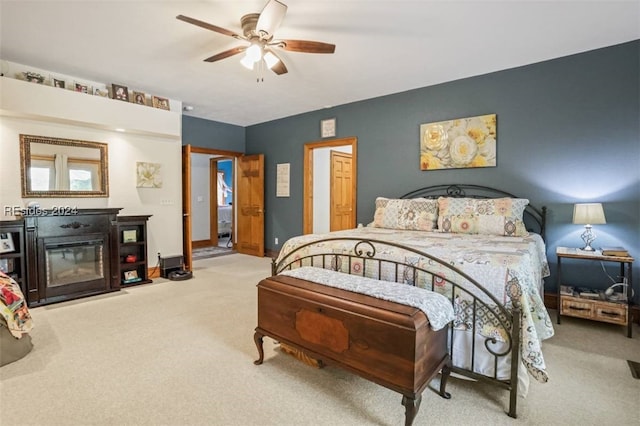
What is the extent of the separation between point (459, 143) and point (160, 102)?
170 inches

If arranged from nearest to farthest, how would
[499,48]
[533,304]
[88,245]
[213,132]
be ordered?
[533,304] < [499,48] < [88,245] < [213,132]

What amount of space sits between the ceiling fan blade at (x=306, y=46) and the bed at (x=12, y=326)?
2.96 m

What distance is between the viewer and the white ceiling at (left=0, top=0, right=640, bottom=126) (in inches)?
103

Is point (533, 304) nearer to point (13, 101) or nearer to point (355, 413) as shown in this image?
point (355, 413)

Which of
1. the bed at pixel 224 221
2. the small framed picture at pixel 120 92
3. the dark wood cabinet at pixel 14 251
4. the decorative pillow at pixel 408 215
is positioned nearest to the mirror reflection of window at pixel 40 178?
the dark wood cabinet at pixel 14 251

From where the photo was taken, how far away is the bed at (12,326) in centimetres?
238

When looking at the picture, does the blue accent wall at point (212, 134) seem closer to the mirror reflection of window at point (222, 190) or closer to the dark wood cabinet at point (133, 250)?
the dark wood cabinet at point (133, 250)

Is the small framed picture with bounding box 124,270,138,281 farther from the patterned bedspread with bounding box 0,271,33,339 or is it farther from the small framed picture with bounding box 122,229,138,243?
the patterned bedspread with bounding box 0,271,33,339

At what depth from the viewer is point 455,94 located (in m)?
4.21

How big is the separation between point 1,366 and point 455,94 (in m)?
5.20

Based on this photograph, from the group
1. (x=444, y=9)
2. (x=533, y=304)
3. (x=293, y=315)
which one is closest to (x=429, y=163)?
(x=444, y=9)

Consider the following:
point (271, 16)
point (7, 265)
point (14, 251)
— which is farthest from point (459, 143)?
point (7, 265)

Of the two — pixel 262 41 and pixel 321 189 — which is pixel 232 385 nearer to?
pixel 262 41

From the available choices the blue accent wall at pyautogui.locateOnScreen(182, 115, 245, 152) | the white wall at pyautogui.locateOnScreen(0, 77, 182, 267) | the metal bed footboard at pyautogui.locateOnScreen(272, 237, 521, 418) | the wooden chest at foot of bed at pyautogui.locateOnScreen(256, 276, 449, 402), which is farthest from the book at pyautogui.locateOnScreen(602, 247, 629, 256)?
the blue accent wall at pyautogui.locateOnScreen(182, 115, 245, 152)
